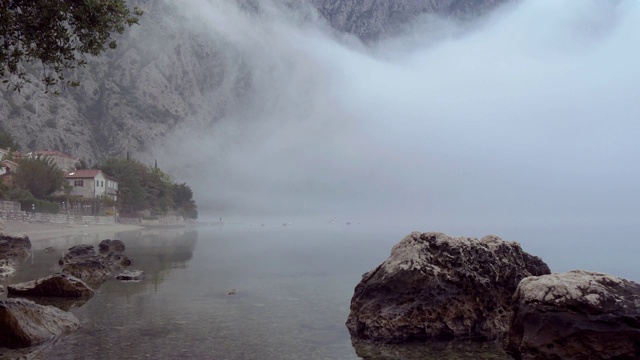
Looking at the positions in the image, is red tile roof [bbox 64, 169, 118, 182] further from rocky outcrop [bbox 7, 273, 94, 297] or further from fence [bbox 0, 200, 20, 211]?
rocky outcrop [bbox 7, 273, 94, 297]

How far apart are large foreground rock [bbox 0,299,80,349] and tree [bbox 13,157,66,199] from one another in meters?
78.8

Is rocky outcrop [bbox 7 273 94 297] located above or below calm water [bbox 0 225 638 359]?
above

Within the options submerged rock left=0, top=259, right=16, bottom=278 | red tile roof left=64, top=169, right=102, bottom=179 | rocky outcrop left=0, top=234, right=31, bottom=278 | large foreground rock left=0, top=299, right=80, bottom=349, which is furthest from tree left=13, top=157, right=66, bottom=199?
large foreground rock left=0, top=299, right=80, bottom=349

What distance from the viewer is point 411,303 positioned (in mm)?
18031

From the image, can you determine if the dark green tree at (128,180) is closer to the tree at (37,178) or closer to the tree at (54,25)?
the tree at (37,178)

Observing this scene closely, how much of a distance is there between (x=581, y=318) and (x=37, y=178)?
313ft

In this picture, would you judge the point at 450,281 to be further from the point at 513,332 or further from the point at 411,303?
the point at 513,332

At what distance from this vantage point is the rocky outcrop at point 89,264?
96.3 feet

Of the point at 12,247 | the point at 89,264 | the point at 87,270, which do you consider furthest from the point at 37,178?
the point at 87,270

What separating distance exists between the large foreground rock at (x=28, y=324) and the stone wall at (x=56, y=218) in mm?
54253

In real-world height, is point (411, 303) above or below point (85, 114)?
below

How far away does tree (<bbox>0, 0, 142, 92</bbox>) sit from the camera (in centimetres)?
1439

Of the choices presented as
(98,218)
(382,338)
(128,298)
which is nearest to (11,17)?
(128,298)

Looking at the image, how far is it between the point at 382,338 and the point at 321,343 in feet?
7.38
